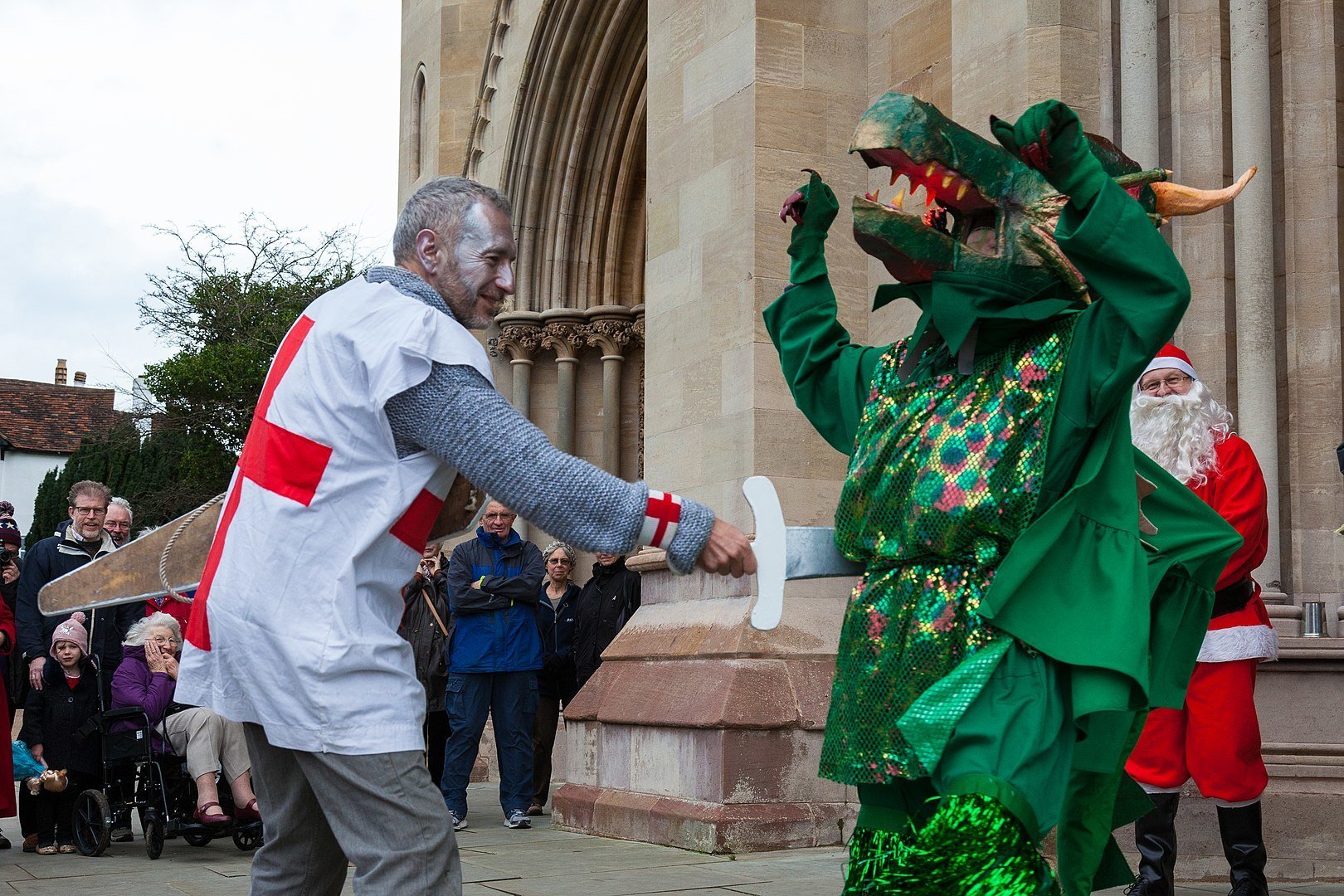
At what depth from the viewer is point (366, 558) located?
258 cm

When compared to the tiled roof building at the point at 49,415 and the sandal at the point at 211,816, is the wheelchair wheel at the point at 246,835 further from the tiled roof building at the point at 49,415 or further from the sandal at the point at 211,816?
the tiled roof building at the point at 49,415

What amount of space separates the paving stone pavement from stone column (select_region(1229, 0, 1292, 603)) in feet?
5.57

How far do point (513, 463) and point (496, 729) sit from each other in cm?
602

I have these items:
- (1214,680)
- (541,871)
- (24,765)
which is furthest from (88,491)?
(1214,680)

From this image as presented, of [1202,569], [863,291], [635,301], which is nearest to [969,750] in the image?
[1202,569]

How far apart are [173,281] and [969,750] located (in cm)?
3483

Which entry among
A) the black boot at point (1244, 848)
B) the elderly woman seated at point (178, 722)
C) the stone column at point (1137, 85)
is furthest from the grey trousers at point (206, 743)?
the stone column at point (1137, 85)

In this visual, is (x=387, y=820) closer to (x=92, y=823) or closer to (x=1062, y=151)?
(x=1062, y=151)

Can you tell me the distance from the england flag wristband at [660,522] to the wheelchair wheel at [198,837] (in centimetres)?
556

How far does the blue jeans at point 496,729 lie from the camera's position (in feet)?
26.4

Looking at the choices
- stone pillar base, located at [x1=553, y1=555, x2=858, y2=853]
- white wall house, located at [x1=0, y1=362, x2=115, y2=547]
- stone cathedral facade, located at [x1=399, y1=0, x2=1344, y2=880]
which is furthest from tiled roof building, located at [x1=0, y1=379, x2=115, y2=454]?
stone pillar base, located at [x1=553, y1=555, x2=858, y2=853]

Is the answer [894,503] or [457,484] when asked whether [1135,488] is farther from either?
[457,484]

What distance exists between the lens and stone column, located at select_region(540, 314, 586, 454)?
43.1 ft

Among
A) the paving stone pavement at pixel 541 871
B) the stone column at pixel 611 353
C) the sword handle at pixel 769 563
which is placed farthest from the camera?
the stone column at pixel 611 353
